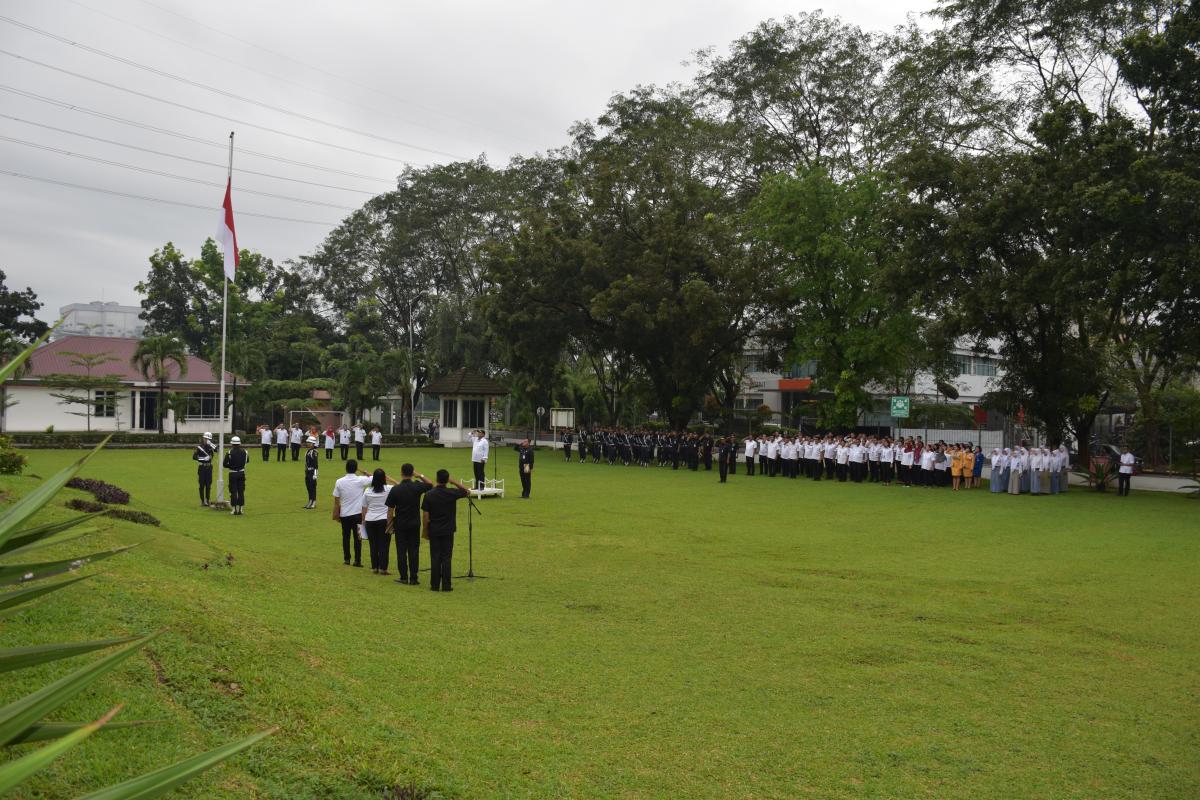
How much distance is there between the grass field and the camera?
5.67 meters

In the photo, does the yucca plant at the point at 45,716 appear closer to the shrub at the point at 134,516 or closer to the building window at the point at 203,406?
the shrub at the point at 134,516

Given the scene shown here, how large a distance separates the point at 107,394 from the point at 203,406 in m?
5.86

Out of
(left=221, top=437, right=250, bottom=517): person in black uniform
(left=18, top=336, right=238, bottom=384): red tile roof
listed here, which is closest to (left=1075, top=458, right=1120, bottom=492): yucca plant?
(left=221, top=437, right=250, bottom=517): person in black uniform

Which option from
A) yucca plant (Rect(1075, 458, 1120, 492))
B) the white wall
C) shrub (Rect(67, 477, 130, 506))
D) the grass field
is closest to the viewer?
the grass field

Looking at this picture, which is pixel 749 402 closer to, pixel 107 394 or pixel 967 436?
pixel 967 436

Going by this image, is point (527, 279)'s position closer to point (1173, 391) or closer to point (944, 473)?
point (944, 473)

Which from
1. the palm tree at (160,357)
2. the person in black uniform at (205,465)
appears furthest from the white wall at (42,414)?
the person in black uniform at (205,465)

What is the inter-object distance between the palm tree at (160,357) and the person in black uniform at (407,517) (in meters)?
36.3

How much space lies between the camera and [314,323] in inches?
2557

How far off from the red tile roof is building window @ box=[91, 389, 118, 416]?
100 centimetres

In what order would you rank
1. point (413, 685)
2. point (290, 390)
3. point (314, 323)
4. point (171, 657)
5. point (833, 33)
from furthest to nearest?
point (314, 323)
point (290, 390)
point (833, 33)
point (413, 685)
point (171, 657)

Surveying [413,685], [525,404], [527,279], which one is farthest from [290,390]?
[413,685]

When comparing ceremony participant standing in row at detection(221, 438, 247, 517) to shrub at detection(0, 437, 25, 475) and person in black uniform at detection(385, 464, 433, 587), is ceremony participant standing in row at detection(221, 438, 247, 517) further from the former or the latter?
person in black uniform at detection(385, 464, 433, 587)

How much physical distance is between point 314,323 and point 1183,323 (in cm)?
5451
